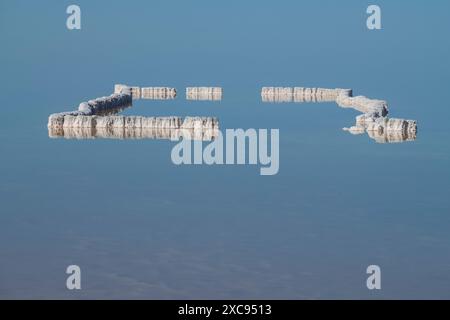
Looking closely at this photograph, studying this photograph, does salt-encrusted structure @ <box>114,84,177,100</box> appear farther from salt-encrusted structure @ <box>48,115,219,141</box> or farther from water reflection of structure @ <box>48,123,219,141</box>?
water reflection of structure @ <box>48,123,219,141</box>

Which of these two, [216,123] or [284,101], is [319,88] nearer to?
[284,101]

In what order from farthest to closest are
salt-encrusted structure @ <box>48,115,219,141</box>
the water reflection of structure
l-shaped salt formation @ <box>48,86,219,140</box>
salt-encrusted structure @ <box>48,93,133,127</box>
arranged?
salt-encrusted structure @ <box>48,93,133,127</box>
l-shaped salt formation @ <box>48,86,219,140</box>
salt-encrusted structure @ <box>48,115,219,141</box>
the water reflection of structure

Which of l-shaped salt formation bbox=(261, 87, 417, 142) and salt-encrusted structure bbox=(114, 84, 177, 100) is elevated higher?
salt-encrusted structure bbox=(114, 84, 177, 100)

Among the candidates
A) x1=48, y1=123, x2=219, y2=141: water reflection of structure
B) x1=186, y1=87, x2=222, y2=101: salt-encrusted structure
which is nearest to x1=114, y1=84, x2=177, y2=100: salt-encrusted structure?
x1=186, y1=87, x2=222, y2=101: salt-encrusted structure

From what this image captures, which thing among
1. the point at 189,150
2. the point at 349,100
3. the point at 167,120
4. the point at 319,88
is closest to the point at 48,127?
the point at 167,120

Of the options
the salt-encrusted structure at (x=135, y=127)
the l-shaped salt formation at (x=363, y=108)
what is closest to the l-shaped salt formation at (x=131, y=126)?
the salt-encrusted structure at (x=135, y=127)

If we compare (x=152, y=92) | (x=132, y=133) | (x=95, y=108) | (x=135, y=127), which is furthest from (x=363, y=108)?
(x=152, y=92)
